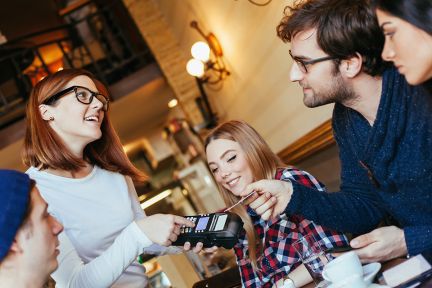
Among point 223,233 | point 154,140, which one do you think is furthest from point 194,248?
point 154,140

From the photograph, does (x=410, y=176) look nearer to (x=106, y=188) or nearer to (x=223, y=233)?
(x=223, y=233)

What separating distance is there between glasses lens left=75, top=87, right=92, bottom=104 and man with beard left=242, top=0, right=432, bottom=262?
33.4 inches

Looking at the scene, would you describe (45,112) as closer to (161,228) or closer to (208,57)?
(161,228)

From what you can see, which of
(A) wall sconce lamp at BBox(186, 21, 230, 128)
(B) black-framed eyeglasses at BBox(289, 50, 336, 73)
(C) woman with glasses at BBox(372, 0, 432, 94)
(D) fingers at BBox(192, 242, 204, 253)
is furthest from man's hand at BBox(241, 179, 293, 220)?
(A) wall sconce lamp at BBox(186, 21, 230, 128)

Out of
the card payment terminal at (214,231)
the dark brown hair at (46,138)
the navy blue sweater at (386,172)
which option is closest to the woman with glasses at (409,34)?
the navy blue sweater at (386,172)

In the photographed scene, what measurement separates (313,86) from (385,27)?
54 cm

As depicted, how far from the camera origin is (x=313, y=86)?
1687 millimetres

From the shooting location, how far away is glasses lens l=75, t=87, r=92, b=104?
192 cm

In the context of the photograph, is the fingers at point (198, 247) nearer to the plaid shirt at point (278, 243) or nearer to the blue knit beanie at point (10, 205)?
the plaid shirt at point (278, 243)

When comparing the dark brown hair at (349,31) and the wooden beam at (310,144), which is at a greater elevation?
the dark brown hair at (349,31)

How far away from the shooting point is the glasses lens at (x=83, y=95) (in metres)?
1.92

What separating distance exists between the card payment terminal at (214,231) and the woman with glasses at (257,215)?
37cm

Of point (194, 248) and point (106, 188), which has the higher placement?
point (106, 188)

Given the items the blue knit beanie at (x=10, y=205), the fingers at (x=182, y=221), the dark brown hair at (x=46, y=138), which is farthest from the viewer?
the dark brown hair at (x=46, y=138)
